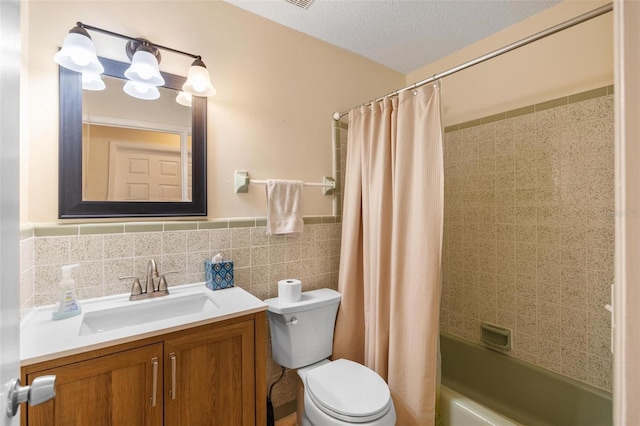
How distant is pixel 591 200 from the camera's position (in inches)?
60.2

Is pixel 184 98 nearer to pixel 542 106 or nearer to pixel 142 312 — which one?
pixel 142 312

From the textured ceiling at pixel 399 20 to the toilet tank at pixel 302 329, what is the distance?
5.54ft

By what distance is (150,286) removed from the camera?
52.6 inches

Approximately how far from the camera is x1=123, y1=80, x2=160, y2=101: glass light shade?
1367 millimetres

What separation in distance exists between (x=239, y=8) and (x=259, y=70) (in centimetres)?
35

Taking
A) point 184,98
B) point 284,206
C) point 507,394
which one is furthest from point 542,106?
point 184,98

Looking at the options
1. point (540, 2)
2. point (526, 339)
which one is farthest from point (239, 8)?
point (526, 339)

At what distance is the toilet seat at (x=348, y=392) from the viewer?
46.4 inches

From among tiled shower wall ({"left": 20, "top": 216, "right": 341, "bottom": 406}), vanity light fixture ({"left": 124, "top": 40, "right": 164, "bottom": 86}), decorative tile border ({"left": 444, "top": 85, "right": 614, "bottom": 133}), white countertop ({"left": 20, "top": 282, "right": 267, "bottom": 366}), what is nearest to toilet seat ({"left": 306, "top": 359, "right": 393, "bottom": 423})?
tiled shower wall ({"left": 20, "top": 216, "right": 341, "bottom": 406})

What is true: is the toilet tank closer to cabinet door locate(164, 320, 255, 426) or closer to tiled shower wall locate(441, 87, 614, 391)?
cabinet door locate(164, 320, 255, 426)

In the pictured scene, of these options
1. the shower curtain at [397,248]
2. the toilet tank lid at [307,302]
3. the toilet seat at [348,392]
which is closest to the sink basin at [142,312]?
the toilet tank lid at [307,302]

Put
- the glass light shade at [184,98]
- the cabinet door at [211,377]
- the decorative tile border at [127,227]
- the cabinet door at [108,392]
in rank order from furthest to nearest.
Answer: the glass light shade at [184,98] < the decorative tile border at [127,227] < the cabinet door at [211,377] < the cabinet door at [108,392]

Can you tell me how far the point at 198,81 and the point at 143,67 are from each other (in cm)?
23

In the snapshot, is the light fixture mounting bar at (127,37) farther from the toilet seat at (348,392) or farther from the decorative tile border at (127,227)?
the toilet seat at (348,392)
